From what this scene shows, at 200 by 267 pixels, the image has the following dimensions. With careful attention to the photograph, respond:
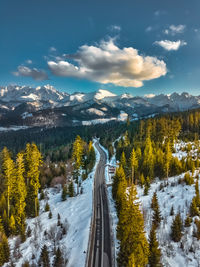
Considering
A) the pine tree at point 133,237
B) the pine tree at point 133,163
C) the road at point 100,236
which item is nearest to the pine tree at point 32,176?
the road at point 100,236

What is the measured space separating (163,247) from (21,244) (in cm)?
2540

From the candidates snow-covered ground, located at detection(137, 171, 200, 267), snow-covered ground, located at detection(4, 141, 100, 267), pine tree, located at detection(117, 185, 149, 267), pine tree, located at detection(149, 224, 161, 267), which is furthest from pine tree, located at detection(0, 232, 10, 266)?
snow-covered ground, located at detection(137, 171, 200, 267)

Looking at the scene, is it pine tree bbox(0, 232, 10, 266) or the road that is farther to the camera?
pine tree bbox(0, 232, 10, 266)

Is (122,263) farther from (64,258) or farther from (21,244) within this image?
(21,244)

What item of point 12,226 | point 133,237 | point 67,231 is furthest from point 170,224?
point 12,226

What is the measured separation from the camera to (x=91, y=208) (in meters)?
37.5

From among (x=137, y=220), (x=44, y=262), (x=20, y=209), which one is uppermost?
(x=137, y=220)

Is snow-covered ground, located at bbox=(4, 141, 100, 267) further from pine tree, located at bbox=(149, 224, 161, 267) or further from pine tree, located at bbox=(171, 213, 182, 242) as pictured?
pine tree, located at bbox=(171, 213, 182, 242)

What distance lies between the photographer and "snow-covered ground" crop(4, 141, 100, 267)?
25.1m

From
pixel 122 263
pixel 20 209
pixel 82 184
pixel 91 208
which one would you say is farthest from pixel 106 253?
pixel 82 184

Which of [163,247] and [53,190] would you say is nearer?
[163,247]

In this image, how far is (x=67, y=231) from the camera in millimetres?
31234

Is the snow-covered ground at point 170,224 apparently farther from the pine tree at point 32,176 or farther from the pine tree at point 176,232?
the pine tree at point 32,176

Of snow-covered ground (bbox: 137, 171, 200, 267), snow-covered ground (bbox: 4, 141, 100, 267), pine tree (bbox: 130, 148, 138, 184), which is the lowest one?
snow-covered ground (bbox: 4, 141, 100, 267)
